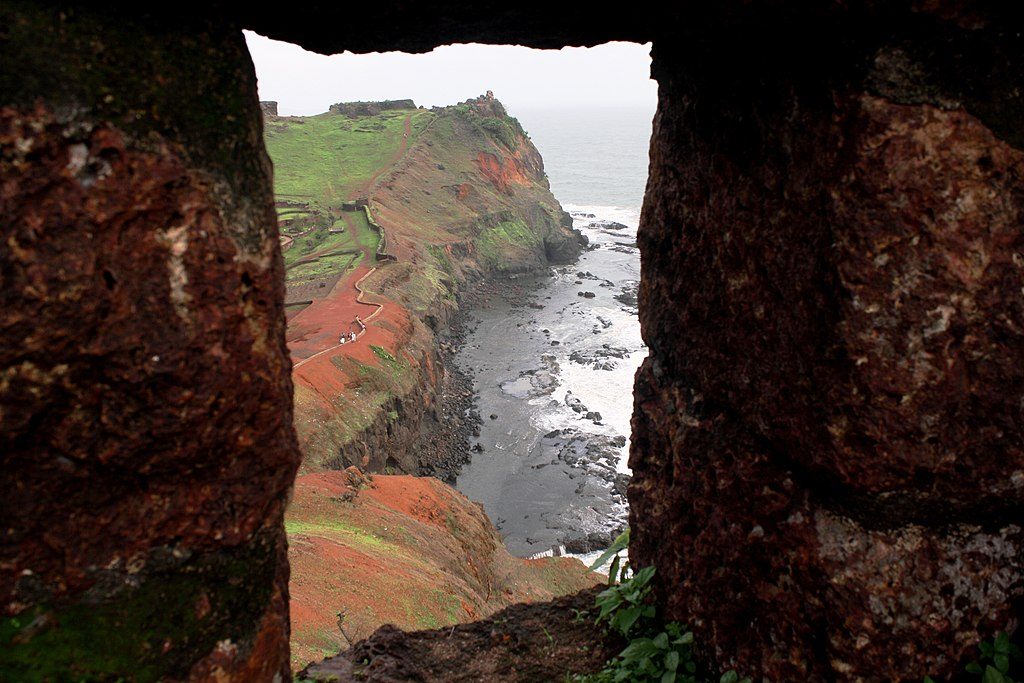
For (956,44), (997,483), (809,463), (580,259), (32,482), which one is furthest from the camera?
(580,259)

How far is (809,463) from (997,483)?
1042mm

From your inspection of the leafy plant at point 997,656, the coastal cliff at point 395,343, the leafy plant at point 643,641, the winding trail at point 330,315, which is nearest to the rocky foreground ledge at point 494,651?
the leafy plant at point 643,641

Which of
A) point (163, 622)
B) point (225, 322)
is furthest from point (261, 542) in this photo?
point (225, 322)

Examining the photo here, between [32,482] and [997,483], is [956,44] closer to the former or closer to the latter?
[997,483]

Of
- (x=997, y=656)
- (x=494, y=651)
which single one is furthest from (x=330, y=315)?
(x=997, y=656)

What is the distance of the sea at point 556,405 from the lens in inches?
958

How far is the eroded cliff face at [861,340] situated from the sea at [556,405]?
13.1 metres

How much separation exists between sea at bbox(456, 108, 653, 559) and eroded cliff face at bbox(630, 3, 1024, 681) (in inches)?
516

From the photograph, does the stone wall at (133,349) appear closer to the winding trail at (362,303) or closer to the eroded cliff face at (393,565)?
the eroded cliff face at (393,565)

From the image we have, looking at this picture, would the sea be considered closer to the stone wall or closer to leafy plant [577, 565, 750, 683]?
leafy plant [577, 565, 750, 683]

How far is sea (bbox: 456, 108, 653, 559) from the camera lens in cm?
2434

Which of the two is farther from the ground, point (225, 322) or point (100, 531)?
point (225, 322)

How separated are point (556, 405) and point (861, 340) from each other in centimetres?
2782

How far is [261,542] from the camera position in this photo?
3.85 metres
